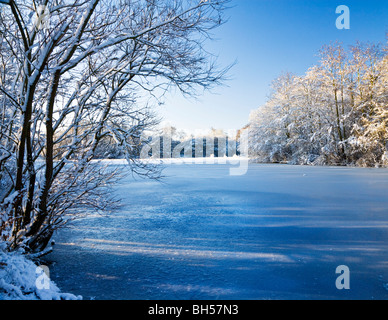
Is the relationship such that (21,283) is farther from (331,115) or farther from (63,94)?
(331,115)

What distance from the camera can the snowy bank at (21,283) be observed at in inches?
56.8

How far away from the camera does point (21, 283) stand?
1.55 m

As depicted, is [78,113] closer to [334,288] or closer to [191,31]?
[191,31]

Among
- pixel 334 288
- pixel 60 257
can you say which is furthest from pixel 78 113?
pixel 334 288

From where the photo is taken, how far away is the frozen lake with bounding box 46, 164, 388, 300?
1.94m

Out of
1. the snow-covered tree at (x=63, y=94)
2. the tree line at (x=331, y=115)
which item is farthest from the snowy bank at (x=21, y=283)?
the tree line at (x=331, y=115)

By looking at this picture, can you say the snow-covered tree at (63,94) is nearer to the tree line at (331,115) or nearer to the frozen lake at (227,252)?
the frozen lake at (227,252)

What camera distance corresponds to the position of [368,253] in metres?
2.53

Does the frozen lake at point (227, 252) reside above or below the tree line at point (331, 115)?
below

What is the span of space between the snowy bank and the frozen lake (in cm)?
37

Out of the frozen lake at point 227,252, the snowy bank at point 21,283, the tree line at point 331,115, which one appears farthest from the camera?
the tree line at point 331,115

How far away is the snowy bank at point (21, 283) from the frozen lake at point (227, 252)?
0.37m

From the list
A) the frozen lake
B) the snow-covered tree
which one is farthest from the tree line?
the snow-covered tree
